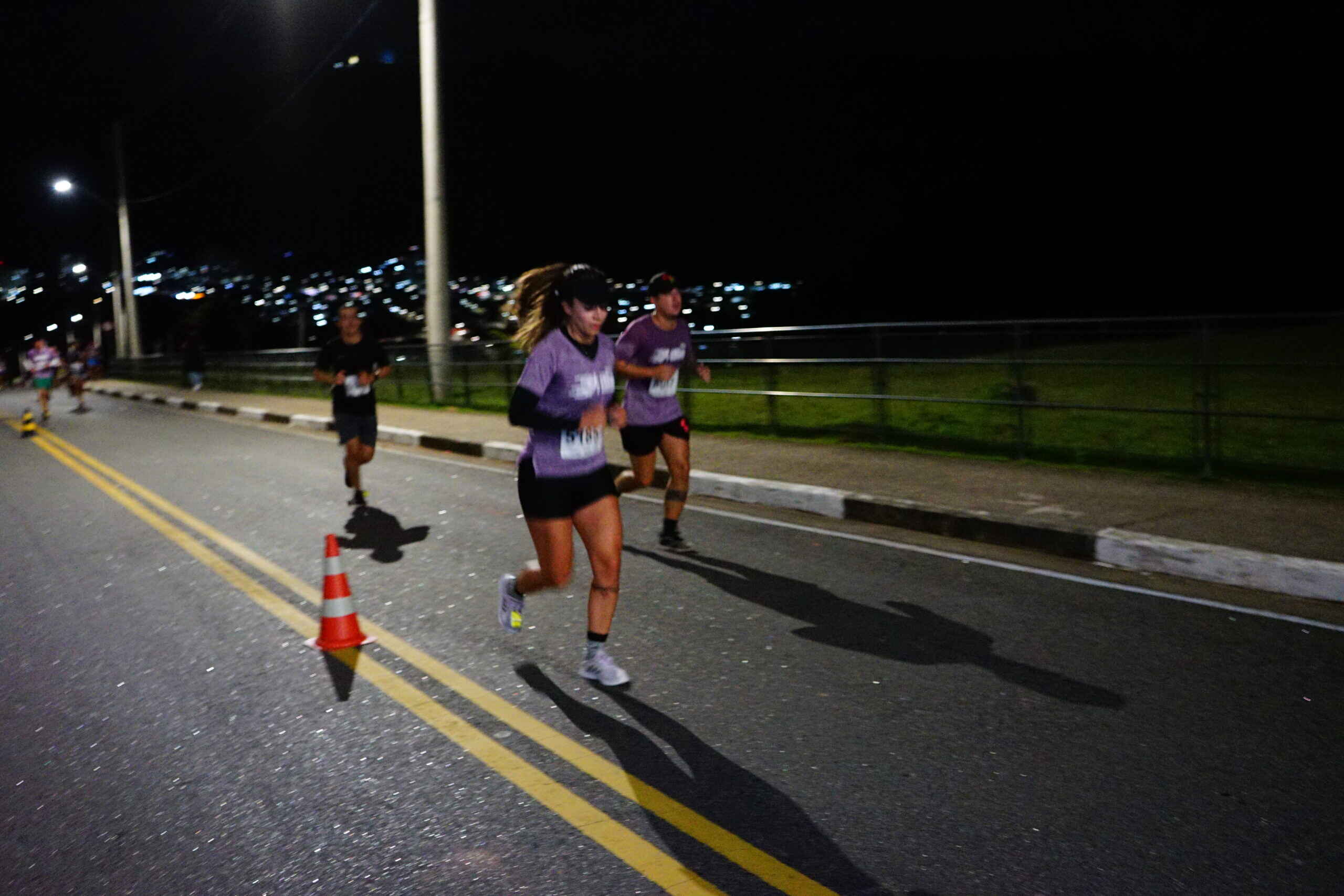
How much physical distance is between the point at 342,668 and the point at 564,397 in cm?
173

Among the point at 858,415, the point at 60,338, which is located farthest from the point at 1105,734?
the point at 60,338

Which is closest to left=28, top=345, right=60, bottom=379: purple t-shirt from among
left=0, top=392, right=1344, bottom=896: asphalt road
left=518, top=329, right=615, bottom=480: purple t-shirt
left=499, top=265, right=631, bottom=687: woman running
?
left=0, top=392, right=1344, bottom=896: asphalt road

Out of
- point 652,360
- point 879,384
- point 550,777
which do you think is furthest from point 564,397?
point 879,384

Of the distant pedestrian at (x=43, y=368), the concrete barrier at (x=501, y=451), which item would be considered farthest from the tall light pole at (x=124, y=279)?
the concrete barrier at (x=501, y=451)

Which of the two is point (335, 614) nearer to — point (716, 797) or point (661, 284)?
point (716, 797)

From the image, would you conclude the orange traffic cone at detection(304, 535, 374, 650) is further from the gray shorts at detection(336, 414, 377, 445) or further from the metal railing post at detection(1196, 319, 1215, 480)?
the metal railing post at detection(1196, 319, 1215, 480)

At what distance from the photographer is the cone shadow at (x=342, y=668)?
205 inches

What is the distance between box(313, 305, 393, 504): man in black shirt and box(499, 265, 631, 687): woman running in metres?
5.46

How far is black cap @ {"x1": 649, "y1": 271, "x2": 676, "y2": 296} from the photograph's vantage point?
7621 mm

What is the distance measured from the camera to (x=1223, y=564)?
688 cm

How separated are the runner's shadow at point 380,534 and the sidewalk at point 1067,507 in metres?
2.79

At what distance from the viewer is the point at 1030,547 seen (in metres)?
8.00

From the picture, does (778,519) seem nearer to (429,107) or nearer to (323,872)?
(323,872)

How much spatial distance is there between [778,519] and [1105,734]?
499cm
